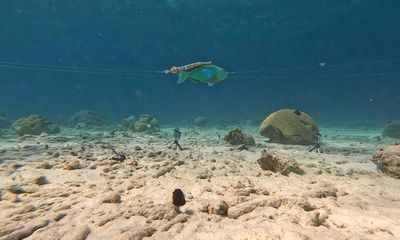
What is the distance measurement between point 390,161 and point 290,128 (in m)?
4.53

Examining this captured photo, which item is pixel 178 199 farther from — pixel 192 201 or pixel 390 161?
pixel 390 161

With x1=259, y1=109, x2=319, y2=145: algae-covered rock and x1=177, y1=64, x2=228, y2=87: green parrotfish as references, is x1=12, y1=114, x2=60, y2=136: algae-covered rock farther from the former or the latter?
x1=259, y1=109, x2=319, y2=145: algae-covered rock

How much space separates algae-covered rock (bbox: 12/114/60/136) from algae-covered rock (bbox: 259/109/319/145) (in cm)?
1023

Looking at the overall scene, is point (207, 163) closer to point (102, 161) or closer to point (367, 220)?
point (102, 161)

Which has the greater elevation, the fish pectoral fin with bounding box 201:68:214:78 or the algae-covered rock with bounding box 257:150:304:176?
the fish pectoral fin with bounding box 201:68:214:78

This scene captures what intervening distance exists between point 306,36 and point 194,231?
165 feet

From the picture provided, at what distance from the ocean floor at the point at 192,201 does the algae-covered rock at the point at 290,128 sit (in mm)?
3722

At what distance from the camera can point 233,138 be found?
A: 30.0 ft

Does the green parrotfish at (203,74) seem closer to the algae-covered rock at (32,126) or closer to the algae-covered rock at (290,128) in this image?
the algae-covered rock at (290,128)

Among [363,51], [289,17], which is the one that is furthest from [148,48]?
[363,51]

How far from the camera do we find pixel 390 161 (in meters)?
5.02

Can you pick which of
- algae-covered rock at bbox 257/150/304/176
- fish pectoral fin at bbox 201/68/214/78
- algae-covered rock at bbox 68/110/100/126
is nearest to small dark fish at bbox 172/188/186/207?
algae-covered rock at bbox 257/150/304/176

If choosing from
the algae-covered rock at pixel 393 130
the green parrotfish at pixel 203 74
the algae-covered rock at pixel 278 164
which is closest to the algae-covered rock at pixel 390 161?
the algae-covered rock at pixel 278 164

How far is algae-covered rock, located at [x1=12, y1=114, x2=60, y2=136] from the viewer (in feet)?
38.8
